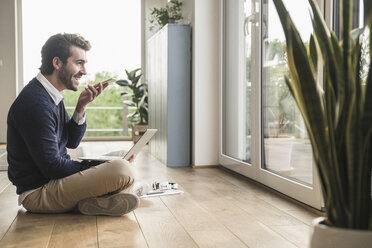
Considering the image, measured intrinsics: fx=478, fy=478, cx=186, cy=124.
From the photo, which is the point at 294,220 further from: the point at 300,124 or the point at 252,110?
the point at 252,110

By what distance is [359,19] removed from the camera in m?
2.25

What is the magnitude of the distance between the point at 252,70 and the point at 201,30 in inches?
39.1

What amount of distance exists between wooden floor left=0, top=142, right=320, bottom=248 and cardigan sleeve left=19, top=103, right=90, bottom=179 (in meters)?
0.29

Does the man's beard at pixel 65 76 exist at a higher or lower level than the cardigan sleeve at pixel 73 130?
higher

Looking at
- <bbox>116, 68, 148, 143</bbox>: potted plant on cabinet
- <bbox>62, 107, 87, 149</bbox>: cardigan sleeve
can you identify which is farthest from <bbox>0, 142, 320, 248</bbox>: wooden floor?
<bbox>116, 68, 148, 143</bbox>: potted plant on cabinet

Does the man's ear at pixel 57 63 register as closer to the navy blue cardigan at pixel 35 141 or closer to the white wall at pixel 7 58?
the navy blue cardigan at pixel 35 141

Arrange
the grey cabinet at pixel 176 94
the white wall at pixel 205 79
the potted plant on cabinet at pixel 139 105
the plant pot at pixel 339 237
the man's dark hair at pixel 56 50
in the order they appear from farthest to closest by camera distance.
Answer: the potted plant on cabinet at pixel 139 105, the grey cabinet at pixel 176 94, the white wall at pixel 205 79, the man's dark hair at pixel 56 50, the plant pot at pixel 339 237

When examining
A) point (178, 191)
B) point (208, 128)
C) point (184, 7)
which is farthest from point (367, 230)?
point (184, 7)

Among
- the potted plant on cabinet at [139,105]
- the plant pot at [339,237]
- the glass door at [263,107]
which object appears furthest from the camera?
the potted plant on cabinet at [139,105]

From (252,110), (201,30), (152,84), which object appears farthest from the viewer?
(152,84)

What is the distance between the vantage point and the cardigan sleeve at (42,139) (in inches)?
96.6

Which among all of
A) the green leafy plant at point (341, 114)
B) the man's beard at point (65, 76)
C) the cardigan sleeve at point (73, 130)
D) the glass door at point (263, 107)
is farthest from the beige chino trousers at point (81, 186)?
the green leafy plant at point (341, 114)

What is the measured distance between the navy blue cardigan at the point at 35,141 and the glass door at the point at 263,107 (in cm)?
128

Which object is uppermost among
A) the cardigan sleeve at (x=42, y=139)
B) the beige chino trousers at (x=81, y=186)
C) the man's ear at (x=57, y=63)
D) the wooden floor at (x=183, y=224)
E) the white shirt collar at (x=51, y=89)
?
the man's ear at (x=57, y=63)
